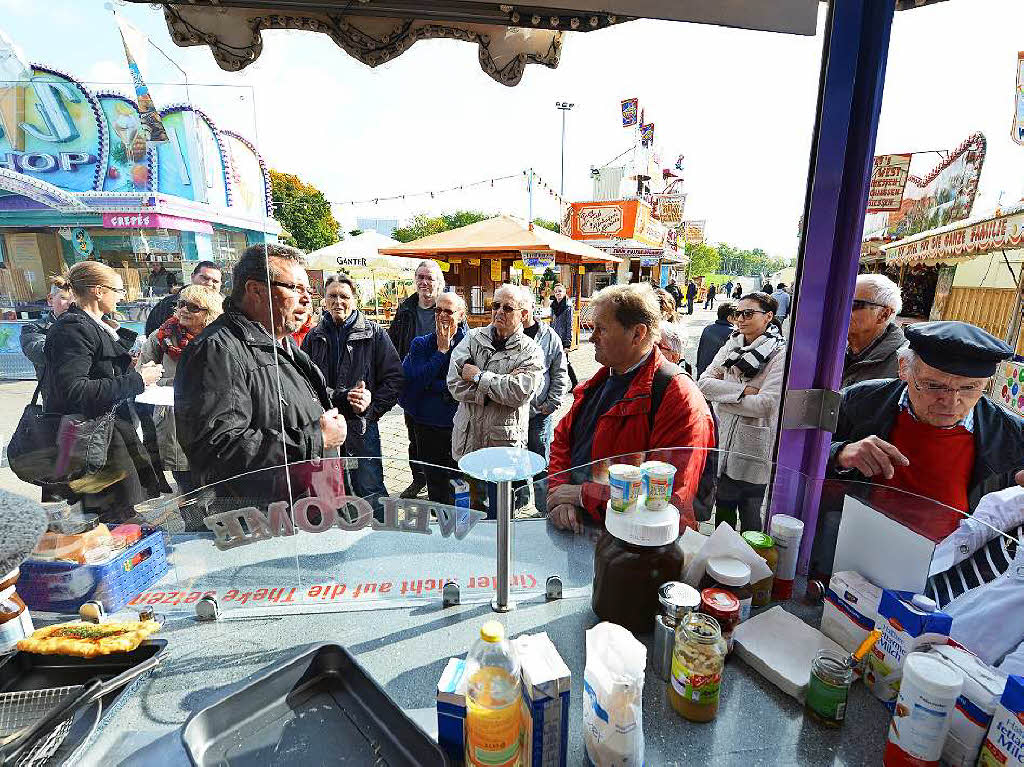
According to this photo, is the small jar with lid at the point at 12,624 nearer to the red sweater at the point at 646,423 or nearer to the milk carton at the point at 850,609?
the red sweater at the point at 646,423

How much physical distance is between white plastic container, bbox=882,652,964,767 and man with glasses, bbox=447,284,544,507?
2359mm

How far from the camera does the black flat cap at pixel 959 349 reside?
4.60 feet

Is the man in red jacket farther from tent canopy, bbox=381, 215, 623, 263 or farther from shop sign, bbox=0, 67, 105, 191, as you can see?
tent canopy, bbox=381, 215, 623, 263

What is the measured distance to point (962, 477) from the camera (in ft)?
5.08

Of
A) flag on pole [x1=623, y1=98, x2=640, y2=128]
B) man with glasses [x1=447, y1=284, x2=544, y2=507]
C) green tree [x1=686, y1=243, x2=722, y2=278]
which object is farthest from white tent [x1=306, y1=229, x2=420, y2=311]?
green tree [x1=686, y1=243, x2=722, y2=278]

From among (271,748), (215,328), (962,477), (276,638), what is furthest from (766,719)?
(215,328)

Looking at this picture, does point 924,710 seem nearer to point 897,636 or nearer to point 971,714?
point 971,714

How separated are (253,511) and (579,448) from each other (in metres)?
1.21

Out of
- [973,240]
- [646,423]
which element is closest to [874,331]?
[646,423]

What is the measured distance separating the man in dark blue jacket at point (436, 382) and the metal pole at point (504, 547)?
199 centimetres

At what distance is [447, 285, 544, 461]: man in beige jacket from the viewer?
10.1ft

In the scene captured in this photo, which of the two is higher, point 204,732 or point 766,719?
point 204,732

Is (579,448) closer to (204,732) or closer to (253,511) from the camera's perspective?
(253,511)

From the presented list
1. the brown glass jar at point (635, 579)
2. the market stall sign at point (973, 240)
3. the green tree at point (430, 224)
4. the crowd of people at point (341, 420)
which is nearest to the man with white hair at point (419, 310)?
the crowd of people at point (341, 420)
